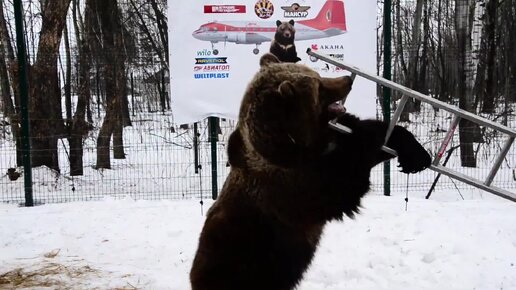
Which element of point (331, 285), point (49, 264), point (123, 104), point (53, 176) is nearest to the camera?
point (331, 285)

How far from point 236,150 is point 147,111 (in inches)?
322

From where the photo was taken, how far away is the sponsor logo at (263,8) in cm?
819

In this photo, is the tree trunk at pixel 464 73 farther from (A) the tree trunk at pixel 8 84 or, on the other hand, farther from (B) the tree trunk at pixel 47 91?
(A) the tree trunk at pixel 8 84

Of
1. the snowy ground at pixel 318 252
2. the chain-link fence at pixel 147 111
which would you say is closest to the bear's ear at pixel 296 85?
the snowy ground at pixel 318 252

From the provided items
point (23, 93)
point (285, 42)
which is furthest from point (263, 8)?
point (23, 93)

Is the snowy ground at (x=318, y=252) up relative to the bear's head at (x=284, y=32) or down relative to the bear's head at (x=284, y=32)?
down

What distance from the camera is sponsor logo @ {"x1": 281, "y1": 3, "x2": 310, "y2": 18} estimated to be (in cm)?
825

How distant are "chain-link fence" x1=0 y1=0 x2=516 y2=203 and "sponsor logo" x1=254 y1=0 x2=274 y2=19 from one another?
1.86m

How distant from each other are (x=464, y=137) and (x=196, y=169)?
4890mm

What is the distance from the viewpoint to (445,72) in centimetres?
998

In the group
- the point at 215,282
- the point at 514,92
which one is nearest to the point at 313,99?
the point at 215,282

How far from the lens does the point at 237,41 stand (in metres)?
8.20

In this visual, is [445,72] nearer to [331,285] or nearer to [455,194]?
[455,194]

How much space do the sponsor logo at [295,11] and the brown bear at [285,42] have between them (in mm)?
123
